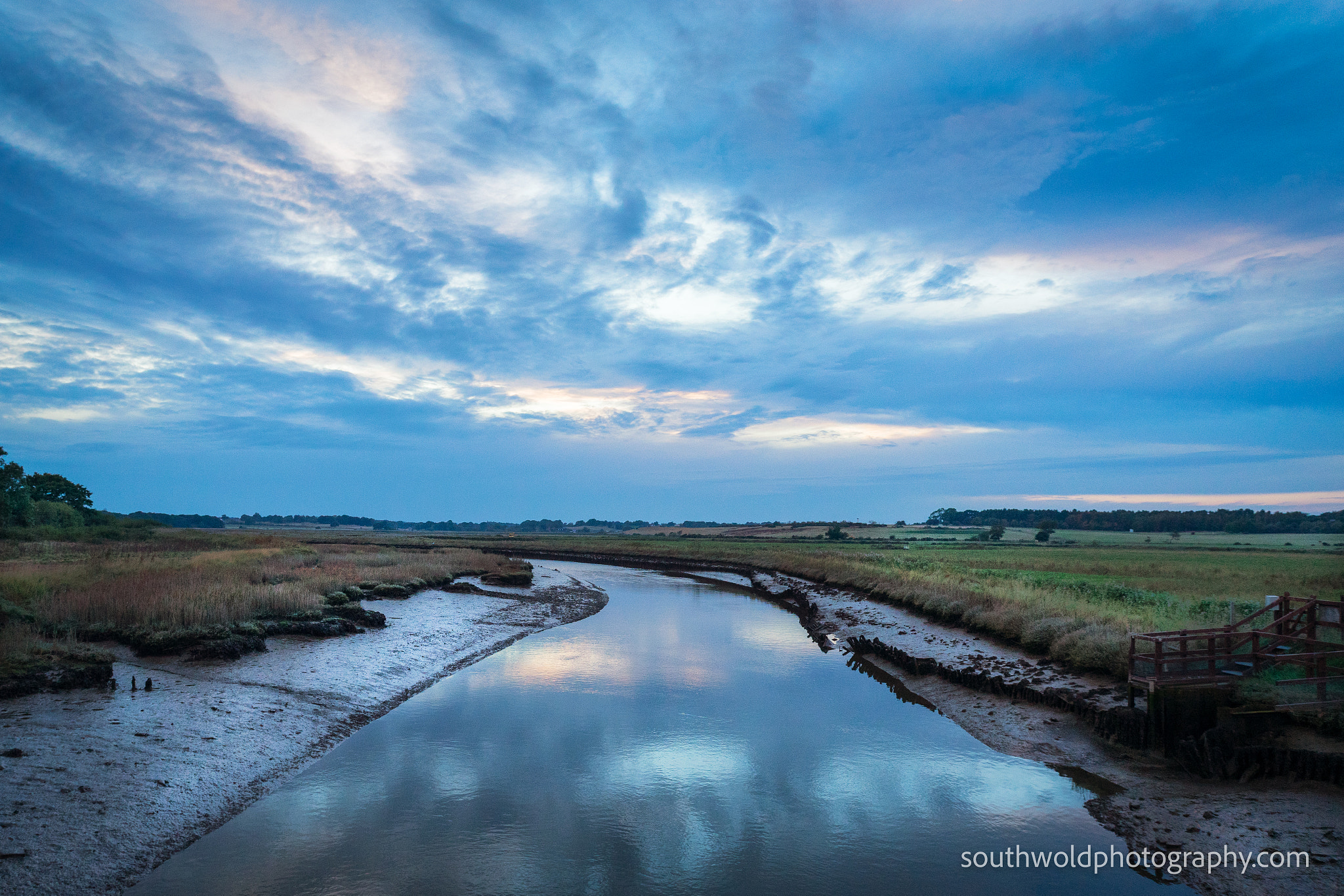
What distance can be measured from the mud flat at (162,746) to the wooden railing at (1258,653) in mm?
16195

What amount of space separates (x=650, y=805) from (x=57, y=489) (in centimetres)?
9745

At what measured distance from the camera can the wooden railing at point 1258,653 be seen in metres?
12.5

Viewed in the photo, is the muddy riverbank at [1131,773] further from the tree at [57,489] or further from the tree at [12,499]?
the tree at [57,489]

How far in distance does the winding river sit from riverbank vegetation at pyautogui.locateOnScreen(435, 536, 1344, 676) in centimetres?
551

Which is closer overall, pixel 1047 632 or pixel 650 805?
pixel 650 805

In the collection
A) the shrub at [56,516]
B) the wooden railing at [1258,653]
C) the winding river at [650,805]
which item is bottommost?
the winding river at [650,805]

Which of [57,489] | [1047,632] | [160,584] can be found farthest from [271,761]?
[57,489]

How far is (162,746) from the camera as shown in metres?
11.5

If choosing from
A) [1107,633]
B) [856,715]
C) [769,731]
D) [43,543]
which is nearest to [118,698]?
[769,731]

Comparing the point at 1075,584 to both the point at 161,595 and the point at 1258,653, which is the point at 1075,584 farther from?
the point at 161,595

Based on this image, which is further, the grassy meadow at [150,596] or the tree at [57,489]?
the tree at [57,489]

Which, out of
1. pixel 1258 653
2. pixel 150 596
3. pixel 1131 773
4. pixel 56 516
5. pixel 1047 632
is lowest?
pixel 1131 773

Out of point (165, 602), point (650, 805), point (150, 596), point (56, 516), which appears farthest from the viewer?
point (56, 516)

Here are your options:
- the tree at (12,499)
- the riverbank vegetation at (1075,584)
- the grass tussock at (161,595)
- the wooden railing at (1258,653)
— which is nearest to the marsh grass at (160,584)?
the grass tussock at (161,595)
